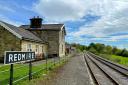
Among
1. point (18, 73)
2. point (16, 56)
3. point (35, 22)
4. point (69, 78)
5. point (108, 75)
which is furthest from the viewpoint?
point (35, 22)

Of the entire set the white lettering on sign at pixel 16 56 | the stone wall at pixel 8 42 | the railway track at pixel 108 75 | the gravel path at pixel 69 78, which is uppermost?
the stone wall at pixel 8 42

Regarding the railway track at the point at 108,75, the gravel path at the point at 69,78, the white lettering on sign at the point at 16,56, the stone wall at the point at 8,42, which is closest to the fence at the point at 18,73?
the white lettering on sign at the point at 16,56

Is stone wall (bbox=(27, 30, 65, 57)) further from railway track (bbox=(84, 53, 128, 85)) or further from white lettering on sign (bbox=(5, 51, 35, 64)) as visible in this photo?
white lettering on sign (bbox=(5, 51, 35, 64))

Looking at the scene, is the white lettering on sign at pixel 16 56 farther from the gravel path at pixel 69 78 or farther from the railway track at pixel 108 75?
the railway track at pixel 108 75

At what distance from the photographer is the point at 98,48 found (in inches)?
6102

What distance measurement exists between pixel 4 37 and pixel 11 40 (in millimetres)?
939

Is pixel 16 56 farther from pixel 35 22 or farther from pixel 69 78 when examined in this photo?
pixel 35 22

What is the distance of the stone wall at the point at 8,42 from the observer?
2683 cm

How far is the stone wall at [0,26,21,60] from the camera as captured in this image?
1056 inches

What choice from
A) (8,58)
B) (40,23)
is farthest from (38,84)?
(40,23)

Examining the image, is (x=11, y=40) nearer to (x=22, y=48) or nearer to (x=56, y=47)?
(x=22, y=48)

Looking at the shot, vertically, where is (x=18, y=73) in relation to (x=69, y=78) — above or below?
above

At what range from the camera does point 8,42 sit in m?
27.3

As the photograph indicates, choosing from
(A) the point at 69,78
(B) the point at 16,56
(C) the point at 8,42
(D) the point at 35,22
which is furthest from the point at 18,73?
(D) the point at 35,22
